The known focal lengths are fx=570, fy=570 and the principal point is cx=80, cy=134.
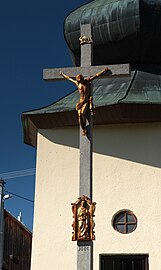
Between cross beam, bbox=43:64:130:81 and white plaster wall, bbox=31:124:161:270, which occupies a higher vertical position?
cross beam, bbox=43:64:130:81

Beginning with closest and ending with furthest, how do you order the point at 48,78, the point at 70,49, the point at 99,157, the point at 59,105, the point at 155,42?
1. the point at 48,78
2. the point at 99,157
3. the point at 59,105
4. the point at 155,42
5. the point at 70,49

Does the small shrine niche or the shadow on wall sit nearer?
the small shrine niche

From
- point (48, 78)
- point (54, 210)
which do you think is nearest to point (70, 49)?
point (54, 210)

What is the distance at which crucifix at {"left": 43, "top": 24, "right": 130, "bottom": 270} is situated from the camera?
298 inches

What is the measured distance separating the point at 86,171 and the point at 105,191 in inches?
132

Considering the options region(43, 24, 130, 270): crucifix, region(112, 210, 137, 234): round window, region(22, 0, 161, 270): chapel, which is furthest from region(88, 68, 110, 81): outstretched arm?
region(112, 210, 137, 234): round window

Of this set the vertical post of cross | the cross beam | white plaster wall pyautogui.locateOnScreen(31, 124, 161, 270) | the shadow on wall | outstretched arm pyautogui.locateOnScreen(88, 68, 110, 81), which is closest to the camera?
the vertical post of cross

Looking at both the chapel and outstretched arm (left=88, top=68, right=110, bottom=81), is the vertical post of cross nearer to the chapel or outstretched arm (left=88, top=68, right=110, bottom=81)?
outstretched arm (left=88, top=68, right=110, bottom=81)

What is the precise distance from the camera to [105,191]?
11.2m

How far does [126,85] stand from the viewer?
40.7 feet

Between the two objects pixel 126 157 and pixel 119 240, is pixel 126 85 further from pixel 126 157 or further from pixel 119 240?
pixel 119 240

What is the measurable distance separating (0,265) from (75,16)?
7.62m

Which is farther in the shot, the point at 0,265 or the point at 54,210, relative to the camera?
the point at 0,265

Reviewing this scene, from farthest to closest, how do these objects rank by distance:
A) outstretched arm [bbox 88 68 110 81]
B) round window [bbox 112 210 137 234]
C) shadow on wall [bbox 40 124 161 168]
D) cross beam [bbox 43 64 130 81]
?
shadow on wall [bbox 40 124 161 168] < round window [bbox 112 210 137 234] < cross beam [bbox 43 64 130 81] < outstretched arm [bbox 88 68 110 81]
